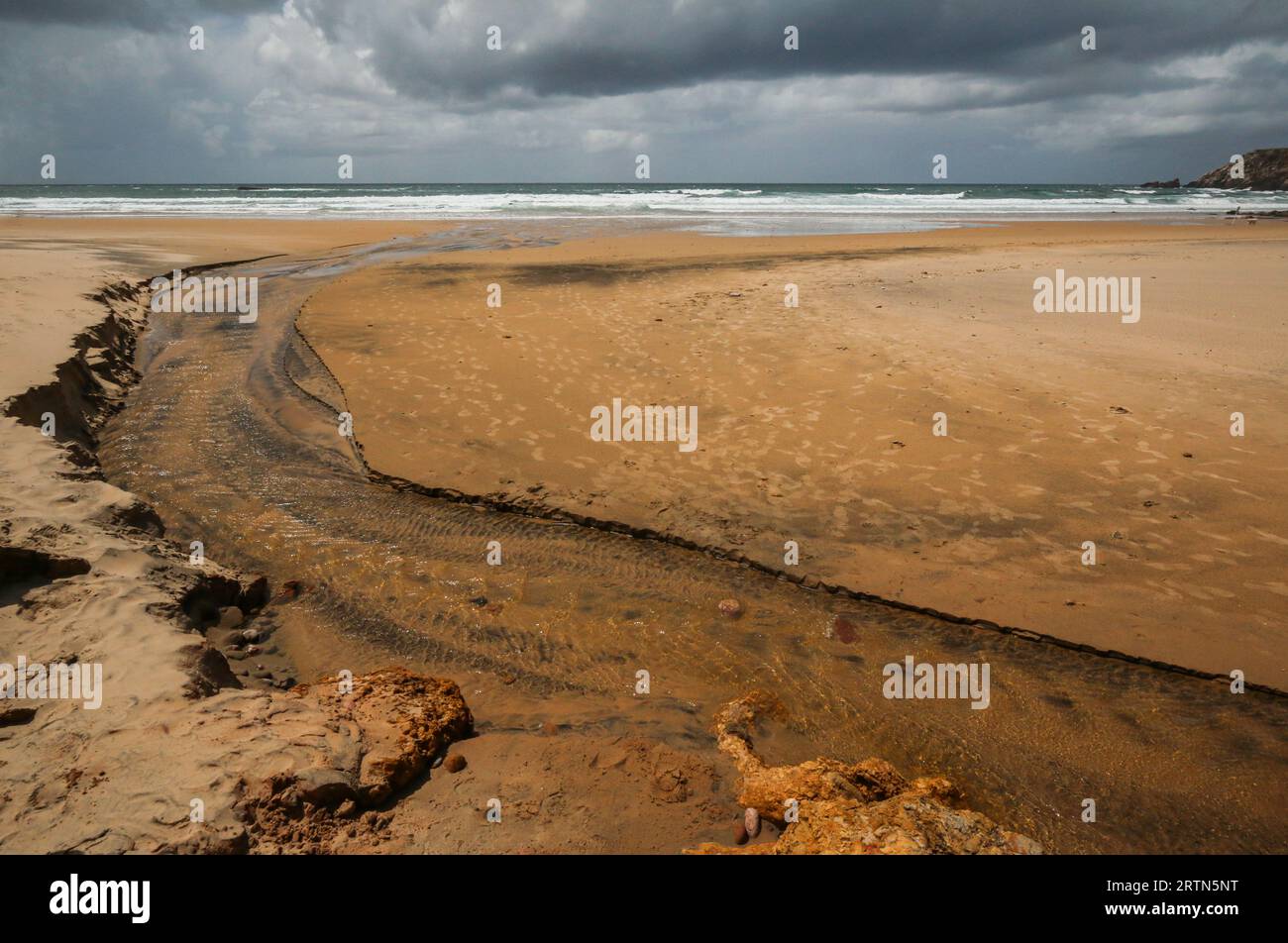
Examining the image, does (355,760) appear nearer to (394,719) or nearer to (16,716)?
(394,719)

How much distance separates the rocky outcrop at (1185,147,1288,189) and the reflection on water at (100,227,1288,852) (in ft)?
316

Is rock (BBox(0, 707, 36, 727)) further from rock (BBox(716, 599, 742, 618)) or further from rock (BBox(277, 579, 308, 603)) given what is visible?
rock (BBox(716, 599, 742, 618))

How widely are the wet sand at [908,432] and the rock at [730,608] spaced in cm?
54

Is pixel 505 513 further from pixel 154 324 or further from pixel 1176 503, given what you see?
pixel 154 324

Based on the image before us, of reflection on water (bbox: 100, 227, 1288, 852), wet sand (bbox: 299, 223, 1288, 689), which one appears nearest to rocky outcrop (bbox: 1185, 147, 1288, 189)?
wet sand (bbox: 299, 223, 1288, 689)

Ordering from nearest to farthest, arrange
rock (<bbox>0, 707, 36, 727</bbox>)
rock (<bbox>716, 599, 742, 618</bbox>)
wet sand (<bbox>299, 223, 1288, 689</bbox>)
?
rock (<bbox>0, 707, 36, 727</bbox>)
rock (<bbox>716, 599, 742, 618</bbox>)
wet sand (<bbox>299, 223, 1288, 689</bbox>)

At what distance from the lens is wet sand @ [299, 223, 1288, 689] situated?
467 cm

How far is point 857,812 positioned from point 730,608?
200cm

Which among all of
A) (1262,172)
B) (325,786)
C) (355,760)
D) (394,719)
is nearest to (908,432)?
(394,719)

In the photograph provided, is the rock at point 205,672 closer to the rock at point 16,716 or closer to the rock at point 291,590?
the rock at point 16,716

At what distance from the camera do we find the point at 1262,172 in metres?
73.4

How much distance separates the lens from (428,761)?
321 centimetres

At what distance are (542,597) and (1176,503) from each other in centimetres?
509
